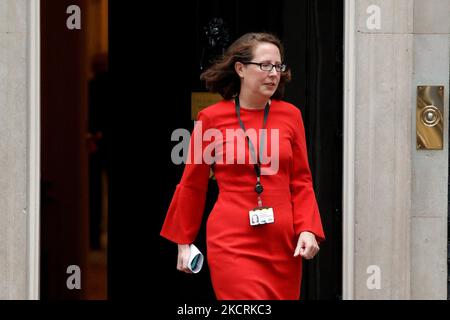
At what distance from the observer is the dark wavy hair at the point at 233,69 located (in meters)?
5.47

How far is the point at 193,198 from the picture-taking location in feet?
18.2

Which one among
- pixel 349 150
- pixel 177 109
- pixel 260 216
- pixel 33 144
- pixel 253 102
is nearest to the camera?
pixel 260 216

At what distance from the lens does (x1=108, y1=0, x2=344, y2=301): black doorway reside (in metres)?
7.21

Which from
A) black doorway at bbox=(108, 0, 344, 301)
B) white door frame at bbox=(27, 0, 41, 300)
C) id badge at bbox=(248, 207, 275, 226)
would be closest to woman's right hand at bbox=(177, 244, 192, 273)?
id badge at bbox=(248, 207, 275, 226)

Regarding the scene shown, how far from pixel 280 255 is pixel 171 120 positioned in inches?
97.4

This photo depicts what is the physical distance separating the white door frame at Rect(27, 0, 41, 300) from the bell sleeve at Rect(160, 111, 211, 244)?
141 centimetres

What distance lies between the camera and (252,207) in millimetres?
5320

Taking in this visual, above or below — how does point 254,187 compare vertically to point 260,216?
above

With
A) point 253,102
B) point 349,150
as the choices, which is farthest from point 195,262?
point 349,150

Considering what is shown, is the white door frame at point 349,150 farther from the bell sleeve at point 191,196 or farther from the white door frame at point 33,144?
the white door frame at point 33,144

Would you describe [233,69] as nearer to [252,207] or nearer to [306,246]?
[252,207]

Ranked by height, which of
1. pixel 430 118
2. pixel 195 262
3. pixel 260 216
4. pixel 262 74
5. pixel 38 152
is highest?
pixel 262 74

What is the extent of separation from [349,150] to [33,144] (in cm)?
222

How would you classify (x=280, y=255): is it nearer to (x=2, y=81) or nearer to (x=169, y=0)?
(x=2, y=81)
